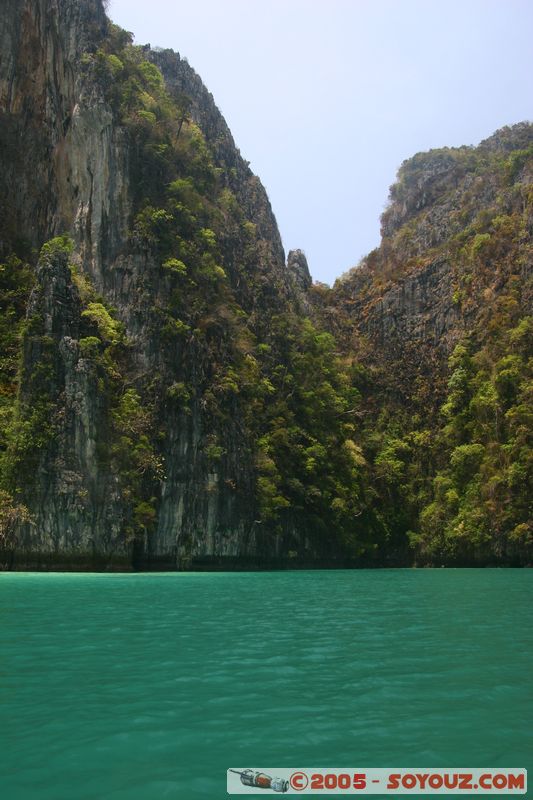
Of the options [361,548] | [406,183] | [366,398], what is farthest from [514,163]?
[361,548]

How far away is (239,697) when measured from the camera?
7.61m

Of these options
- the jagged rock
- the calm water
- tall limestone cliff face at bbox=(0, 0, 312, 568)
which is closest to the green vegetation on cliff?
tall limestone cliff face at bbox=(0, 0, 312, 568)

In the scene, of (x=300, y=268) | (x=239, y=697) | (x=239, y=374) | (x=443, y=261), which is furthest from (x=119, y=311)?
(x=239, y=697)

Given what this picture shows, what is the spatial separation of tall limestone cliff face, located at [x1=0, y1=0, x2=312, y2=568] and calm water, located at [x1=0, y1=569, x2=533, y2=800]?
22548mm

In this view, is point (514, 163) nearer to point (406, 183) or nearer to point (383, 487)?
point (406, 183)

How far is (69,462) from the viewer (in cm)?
3659

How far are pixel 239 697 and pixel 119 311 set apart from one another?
39293 millimetres

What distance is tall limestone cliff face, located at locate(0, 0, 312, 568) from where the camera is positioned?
3700cm

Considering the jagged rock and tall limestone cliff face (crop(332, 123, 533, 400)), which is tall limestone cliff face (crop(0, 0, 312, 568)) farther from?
tall limestone cliff face (crop(332, 123, 533, 400))

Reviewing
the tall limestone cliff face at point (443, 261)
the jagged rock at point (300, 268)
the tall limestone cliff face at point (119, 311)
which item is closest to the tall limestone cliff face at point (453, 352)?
the tall limestone cliff face at point (443, 261)

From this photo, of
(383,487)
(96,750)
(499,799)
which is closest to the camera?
(499,799)

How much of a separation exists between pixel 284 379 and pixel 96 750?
1881 inches

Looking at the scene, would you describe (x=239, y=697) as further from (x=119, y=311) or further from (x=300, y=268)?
(x=300, y=268)

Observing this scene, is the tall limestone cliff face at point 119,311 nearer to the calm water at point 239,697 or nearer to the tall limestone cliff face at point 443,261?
the tall limestone cliff face at point 443,261
